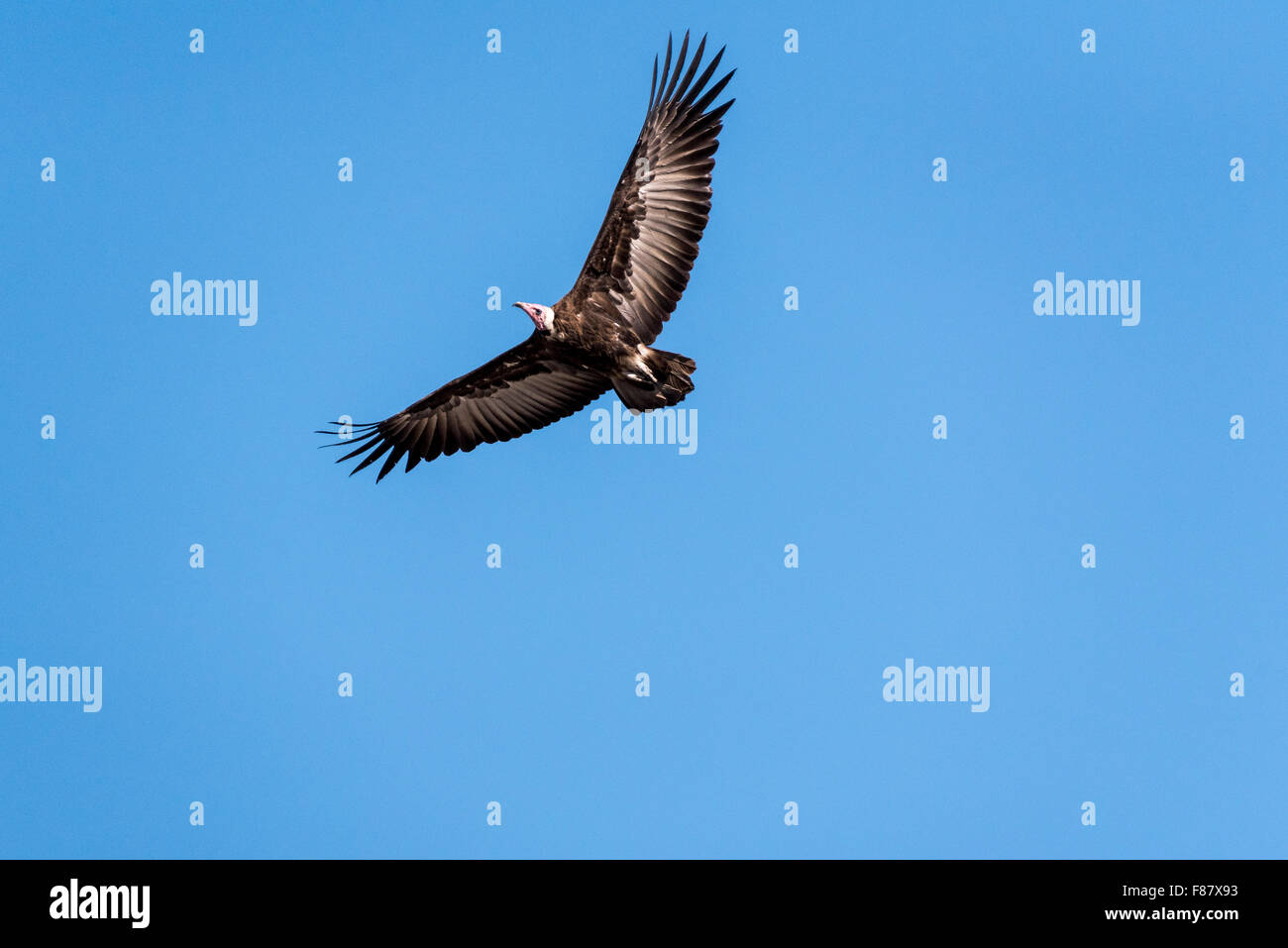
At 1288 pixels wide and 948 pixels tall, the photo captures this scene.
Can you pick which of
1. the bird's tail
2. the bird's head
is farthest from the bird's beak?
the bird's tail

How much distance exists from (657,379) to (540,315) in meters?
1.88

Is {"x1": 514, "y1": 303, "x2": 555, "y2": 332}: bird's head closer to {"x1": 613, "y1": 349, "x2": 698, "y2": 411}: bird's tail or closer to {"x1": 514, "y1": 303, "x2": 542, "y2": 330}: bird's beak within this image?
{"x1": 514, "y1": 303, "x2": 542, "y2": 330}: bird's beak

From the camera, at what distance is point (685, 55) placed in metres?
20.0

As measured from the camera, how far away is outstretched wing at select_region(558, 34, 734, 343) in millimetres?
19703

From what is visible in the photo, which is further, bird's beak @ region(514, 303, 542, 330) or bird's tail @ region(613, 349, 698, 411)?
bird's beak @ region(514, 303, 542, 330)

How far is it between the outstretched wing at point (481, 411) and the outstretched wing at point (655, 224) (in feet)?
4.84

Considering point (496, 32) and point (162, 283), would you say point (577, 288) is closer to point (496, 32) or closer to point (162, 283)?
point (496, 32)

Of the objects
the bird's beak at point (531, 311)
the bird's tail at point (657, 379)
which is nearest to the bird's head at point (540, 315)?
the bird's beak at point (531, 311)

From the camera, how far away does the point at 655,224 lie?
1975 cm

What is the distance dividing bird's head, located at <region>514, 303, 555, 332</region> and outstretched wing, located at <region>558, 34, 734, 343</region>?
0.32m

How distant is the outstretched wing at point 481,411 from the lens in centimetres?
2120

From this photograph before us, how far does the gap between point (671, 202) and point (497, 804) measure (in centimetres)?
938
